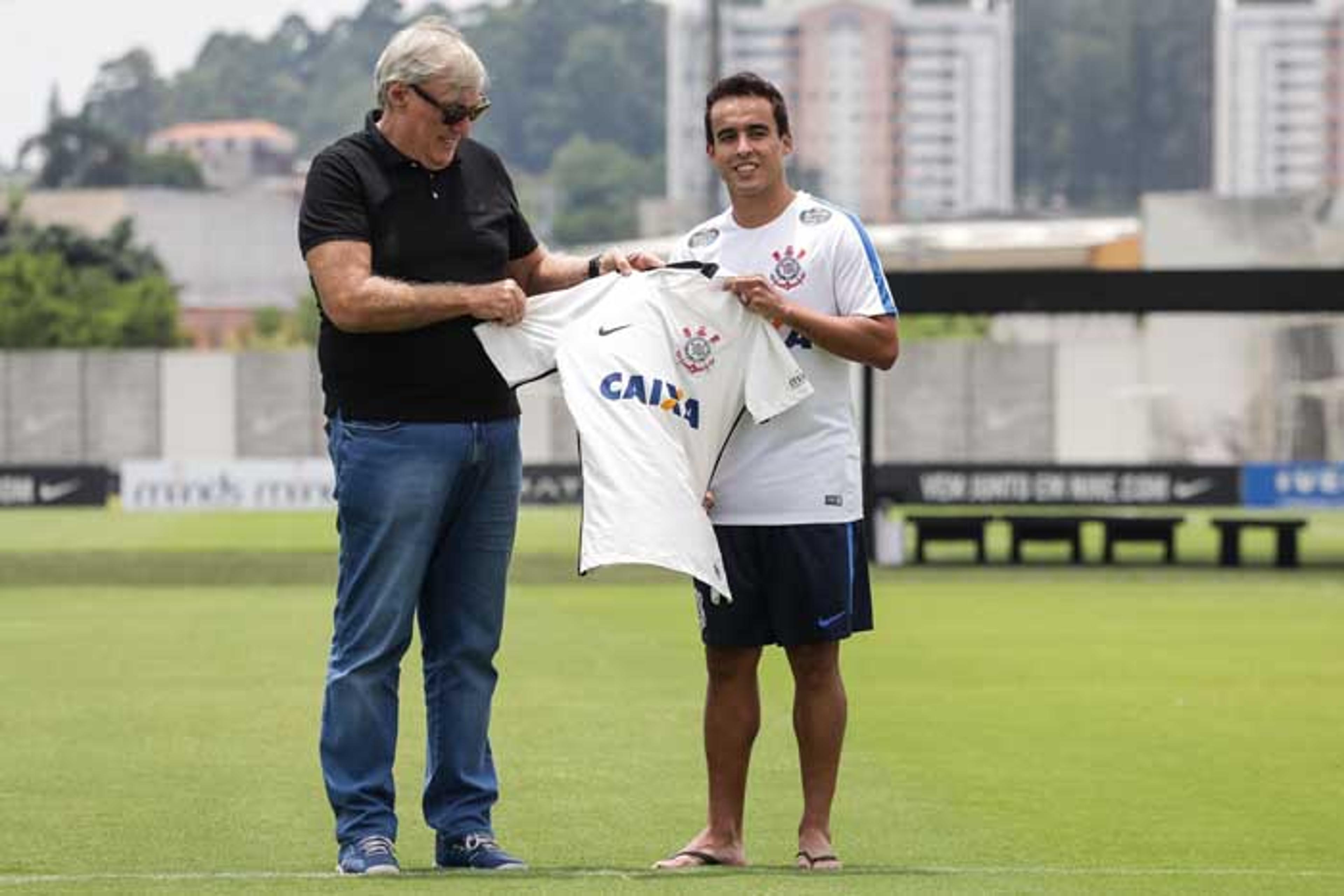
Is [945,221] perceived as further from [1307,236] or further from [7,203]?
[1307,236]

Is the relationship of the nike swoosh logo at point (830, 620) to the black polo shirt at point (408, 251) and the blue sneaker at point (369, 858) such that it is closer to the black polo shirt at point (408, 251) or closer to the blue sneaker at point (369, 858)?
the black polo shirt at point (408, 251)

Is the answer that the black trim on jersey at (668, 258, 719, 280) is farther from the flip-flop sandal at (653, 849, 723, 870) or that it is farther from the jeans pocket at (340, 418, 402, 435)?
the flip-flop sandal at (653, 849, 723, 870)

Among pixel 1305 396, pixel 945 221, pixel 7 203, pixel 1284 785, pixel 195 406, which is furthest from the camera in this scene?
pixel 945 221

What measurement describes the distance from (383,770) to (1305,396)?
217 ft

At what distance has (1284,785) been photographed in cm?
1074

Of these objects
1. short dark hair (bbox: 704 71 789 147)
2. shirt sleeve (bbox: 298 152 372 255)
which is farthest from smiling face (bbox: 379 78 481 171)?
short dark hair (bbox: 704 71 789 147)

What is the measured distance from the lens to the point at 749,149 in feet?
26.6

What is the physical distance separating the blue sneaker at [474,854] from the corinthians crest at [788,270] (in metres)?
1.64

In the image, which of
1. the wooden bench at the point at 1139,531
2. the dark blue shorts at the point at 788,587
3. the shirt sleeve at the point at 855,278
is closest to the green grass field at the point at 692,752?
the dark blue shorts at the point at 788,587

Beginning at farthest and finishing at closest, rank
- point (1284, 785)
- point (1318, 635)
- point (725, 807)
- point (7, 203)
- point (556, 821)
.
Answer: point (7, 203), point (1318, 635), point (1284, 785), point (556, 821), point (725, 807)

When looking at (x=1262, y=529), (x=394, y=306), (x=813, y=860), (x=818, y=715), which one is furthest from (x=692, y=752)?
(x=1262, y=529)

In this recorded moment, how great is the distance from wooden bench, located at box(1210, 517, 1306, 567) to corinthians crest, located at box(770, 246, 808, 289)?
23.7 meters

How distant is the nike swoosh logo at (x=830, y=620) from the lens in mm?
8164

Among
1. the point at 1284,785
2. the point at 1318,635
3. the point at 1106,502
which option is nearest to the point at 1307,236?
the point at 1106,502
